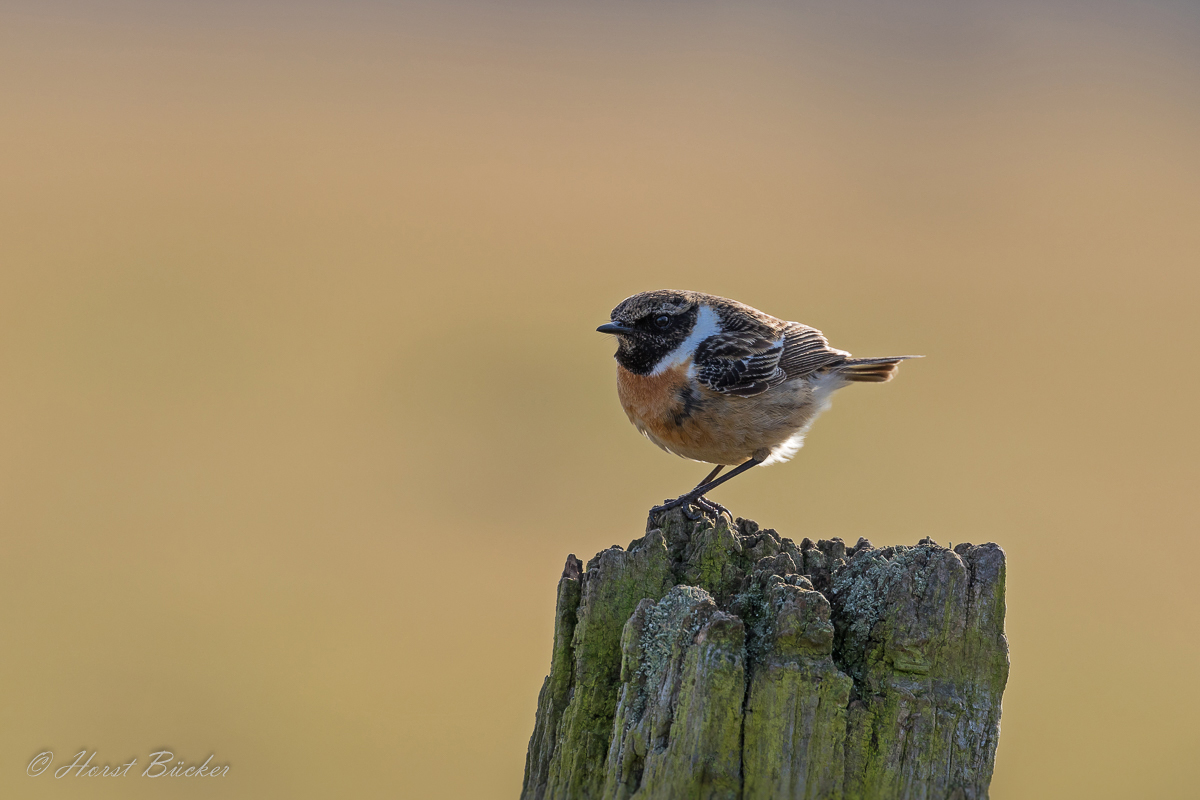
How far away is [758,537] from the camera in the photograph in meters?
4.51

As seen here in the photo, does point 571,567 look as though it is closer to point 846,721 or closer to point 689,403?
Result: point 846,721

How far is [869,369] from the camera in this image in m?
7.68

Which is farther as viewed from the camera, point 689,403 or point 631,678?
point 689,403

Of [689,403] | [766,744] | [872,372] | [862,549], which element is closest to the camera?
[766,744]

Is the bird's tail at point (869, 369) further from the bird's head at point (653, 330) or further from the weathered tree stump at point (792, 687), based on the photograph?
the weathered tree stump at point (792, 687)

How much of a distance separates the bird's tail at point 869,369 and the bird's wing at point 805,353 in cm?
7

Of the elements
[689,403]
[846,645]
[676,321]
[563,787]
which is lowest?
[563,787]

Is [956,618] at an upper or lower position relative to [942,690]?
upper

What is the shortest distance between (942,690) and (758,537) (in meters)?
1.10

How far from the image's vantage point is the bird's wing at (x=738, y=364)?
22.5 feet

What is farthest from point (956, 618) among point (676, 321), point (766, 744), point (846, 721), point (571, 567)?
point (676, 321)

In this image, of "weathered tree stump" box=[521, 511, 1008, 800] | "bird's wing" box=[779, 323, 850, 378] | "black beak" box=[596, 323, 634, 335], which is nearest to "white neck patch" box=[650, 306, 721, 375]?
"black beak" box=[596, 323, 634, 335]

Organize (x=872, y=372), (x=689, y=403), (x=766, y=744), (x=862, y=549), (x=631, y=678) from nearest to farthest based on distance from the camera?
(x=766, y=744)
(x=631, y=678)
(x=862, y=549)
(x=689, y=403)
(x=872, y=372)

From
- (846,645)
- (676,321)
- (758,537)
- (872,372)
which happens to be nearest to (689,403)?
(676,321)
